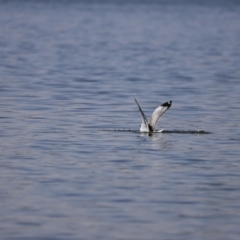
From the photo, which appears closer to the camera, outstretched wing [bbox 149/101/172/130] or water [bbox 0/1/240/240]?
water [bbox 0/1/240/240]

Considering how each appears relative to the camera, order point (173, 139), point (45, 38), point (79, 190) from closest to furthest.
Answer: point (79, 190) < point (173, 139) < point (45, 38)

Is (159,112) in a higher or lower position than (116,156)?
higher

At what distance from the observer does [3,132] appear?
66.3 ft

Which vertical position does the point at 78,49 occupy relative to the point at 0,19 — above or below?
below

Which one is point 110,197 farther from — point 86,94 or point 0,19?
point 0,19

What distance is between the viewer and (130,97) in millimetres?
28672

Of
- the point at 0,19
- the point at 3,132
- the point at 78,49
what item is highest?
the point at 0,19

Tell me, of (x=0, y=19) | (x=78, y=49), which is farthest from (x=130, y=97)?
(x=0, y=19)

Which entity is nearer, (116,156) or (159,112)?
(116,156)

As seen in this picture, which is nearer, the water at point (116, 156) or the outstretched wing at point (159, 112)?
the water at point (116, 156)

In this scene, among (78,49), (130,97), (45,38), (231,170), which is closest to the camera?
(231,170)

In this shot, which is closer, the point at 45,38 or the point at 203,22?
the point at 45,38

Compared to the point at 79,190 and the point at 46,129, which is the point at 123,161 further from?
the point at 46,129

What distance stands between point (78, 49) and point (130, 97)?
29.1m
